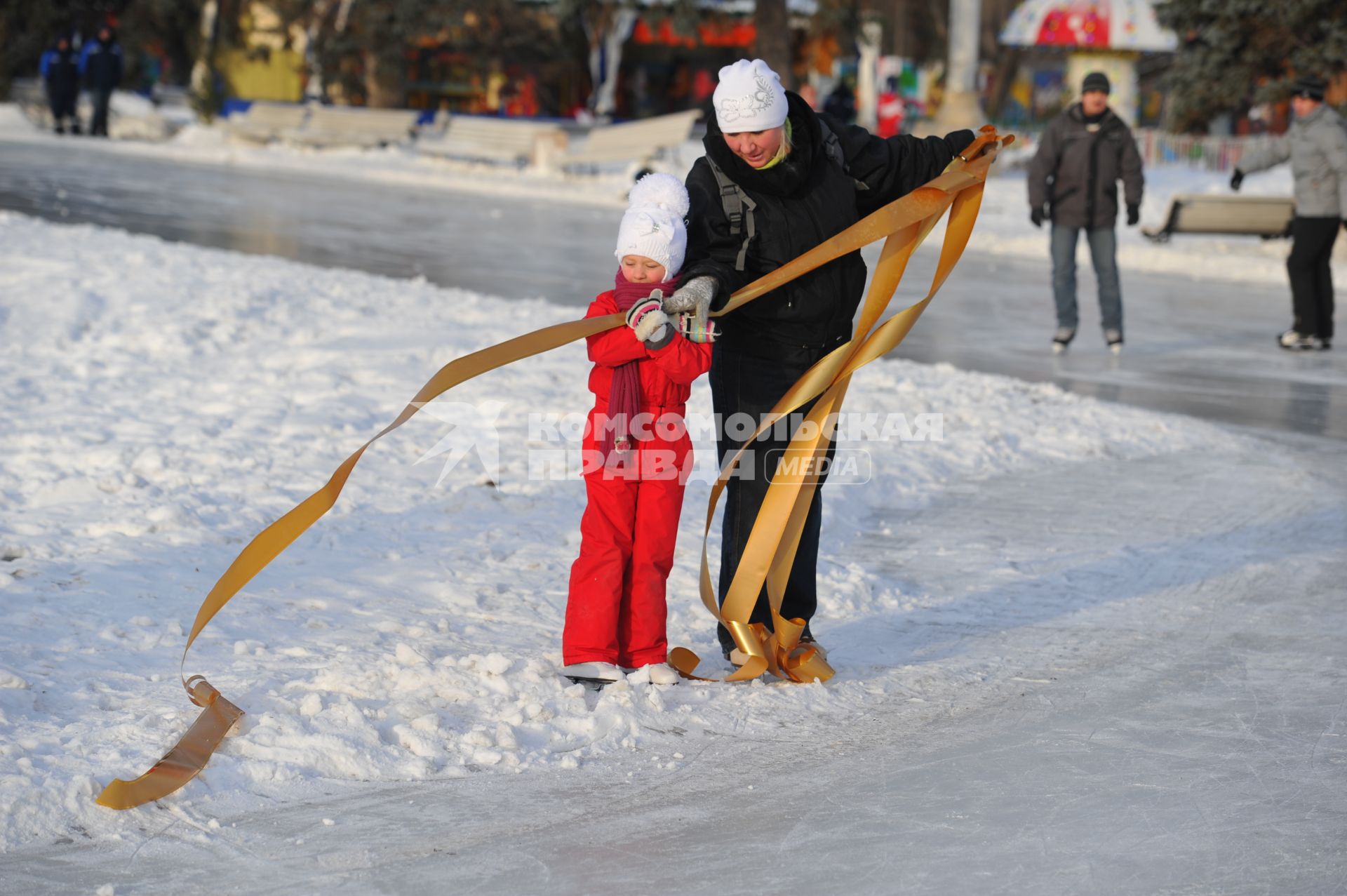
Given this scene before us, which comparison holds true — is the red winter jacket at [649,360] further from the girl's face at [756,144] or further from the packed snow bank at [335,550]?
the packed snow bank at [335,550]

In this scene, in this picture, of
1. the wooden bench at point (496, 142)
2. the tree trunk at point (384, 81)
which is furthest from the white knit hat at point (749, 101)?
the tree trunk at point (384, 81)

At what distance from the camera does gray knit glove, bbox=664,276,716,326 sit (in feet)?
13.1

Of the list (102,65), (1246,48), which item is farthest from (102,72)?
(1246,48)

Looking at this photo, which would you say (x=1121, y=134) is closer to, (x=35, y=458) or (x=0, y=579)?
(x=35, y=458)

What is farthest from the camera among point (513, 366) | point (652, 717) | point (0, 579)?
point (513, 366)

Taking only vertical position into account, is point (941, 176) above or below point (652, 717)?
above

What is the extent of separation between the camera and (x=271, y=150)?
31.7 meters

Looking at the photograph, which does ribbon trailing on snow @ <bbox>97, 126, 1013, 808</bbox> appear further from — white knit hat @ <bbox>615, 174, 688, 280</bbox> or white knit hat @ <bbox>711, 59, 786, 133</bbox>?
white knit hat @ <bbox>711, 59, 786, 133</bbox>

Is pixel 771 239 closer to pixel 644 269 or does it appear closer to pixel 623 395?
pixel 644 269

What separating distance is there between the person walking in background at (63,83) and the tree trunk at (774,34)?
45.9 ft

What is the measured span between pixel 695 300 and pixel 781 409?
54 centimetres

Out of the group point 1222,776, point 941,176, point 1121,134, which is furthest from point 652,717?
point 1121,134

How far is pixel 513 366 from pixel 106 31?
2524 cm

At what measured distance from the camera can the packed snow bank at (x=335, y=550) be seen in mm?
3850
